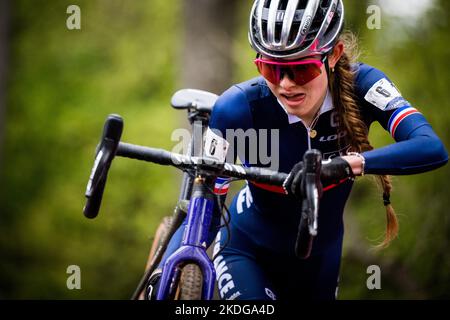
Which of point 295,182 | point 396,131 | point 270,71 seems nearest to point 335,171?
point 295,182

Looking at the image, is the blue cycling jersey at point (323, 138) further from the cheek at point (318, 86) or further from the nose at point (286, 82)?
the nose at point (286, 82)

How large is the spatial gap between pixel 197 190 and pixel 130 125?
40.9ft

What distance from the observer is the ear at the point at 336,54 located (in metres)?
3.62

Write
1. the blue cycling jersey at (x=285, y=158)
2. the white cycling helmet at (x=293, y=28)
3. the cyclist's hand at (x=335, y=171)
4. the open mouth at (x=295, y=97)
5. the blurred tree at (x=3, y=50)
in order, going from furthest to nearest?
the blurred tree at (x=3, y=50), the open mouth at (x=295, y=97), the white cycling helmet at (x=293, y=28), the blue cycling jersey at (x=285, y=158), the cyclist's hand at (x=335, y=171)

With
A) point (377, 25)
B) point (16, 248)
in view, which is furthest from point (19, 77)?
point (377, 25)

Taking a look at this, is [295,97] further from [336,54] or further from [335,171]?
[335,171]

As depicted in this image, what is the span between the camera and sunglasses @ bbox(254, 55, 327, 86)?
3.34 meters

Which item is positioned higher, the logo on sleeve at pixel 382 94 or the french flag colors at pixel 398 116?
the logo on sleeve at pixel 382 94

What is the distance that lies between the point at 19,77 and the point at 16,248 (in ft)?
15.3

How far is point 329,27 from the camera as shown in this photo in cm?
353

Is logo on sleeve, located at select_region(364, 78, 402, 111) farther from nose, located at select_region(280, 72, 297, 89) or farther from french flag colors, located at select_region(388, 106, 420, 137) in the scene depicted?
nose, located at select_region(280, 72, 297, 89)

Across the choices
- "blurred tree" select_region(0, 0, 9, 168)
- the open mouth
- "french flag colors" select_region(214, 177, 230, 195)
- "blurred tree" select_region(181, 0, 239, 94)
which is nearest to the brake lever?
"french flag colors" select_region(214, 177, 230, 195)

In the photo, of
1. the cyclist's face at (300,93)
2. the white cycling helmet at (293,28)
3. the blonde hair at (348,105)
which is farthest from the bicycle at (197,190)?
the blonde hair at (348,105)
